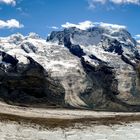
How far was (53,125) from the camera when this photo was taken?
168 feet

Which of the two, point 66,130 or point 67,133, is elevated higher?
point 66,130

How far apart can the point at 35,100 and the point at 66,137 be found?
144 metres

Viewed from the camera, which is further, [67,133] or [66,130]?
[66,130]

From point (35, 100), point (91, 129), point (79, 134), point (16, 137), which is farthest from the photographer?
point (35, 100)

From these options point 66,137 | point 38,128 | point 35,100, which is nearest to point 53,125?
point 38,128

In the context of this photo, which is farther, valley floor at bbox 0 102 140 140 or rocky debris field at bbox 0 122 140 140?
valley floor at bbox 0 102 140 140

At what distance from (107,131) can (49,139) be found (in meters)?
8.88

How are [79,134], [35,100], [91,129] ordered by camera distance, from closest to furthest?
[79,134] < [91,129] < [35,100]

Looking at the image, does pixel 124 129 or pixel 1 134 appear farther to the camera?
pixel 124 129

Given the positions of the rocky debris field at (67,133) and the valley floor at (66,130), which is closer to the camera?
the rocky debris field at (67,133)

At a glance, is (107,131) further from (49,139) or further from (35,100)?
(35,100)

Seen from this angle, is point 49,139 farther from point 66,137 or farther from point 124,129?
point 124,129

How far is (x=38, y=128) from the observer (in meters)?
48.1

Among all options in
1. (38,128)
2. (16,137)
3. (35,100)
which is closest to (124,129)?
(38,128)
